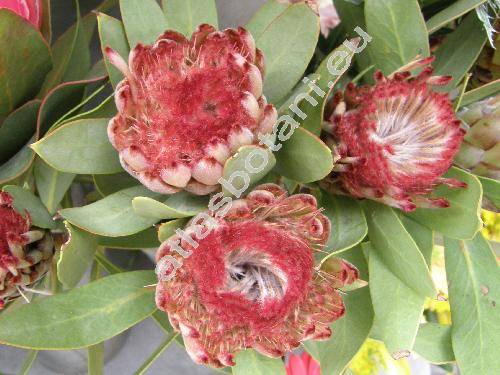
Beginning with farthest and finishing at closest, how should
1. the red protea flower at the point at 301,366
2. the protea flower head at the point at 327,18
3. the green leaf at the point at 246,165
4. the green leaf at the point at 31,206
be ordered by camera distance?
the protea flower head at the point at 327,18
the red protea flower at the point at 301,366
the green leaf at the point at 31,206
the green leaf at the point at 246,165

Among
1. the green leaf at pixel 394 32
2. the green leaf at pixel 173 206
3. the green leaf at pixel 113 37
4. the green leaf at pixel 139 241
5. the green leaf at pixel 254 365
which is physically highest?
the green leaf at pixel 394 32

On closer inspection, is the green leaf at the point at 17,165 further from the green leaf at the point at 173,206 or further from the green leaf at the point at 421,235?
the green leaf at the point at 421,235

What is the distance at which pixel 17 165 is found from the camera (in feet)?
2.02

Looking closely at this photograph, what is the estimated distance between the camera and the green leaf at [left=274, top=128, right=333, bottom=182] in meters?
0.49

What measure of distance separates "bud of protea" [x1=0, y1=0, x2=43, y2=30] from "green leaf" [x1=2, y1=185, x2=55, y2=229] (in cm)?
17

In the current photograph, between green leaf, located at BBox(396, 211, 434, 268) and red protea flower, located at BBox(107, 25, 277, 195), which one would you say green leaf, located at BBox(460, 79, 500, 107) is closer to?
green leaf, located at BBox(396, 211, 434, 268)

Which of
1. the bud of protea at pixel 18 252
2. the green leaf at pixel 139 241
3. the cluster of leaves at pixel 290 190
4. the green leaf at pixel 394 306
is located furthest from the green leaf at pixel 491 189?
the bud of protea at pixel 18 252

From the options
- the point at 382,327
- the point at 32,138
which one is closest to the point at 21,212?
the point at 32,138

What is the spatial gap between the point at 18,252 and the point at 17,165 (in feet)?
0.37

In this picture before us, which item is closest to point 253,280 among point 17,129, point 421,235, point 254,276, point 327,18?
point 254,276

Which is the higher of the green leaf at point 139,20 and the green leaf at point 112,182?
the green leaf at point 139,20

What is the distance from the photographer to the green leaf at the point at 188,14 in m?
0.60

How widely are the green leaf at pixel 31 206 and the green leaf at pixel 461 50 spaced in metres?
0.47

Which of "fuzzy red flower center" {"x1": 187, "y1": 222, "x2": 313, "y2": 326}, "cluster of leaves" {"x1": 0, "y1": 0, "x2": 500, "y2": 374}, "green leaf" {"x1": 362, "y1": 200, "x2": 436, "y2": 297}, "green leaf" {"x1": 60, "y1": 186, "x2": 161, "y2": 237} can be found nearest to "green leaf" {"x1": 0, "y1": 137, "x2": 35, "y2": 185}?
"cluster of leaves" {"x1": 0, "y1": 0, "x2": 500, "y2": 374}
